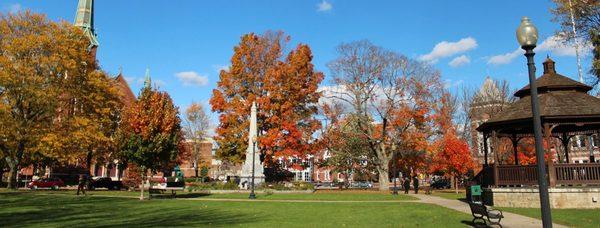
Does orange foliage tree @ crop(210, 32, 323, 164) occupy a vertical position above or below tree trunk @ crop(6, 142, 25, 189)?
above

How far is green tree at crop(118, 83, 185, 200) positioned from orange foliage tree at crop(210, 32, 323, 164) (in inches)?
586

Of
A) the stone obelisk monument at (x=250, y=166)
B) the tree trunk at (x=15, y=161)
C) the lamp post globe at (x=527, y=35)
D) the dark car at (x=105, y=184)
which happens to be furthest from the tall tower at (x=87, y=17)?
the lamp post globe at (x=527, y=35)

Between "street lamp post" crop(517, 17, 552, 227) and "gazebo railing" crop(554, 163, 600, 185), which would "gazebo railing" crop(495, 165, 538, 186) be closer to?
"gazebo railing" crop(554, 163, 600, 185)

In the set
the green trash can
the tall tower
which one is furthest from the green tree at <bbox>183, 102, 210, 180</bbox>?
the green trash can

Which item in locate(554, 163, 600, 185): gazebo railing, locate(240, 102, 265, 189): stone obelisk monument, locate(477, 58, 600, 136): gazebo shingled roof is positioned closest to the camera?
locate(554, 163, 600, 185): gazebo railing

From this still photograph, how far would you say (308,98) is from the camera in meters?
45.2

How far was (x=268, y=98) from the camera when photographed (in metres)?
43.1

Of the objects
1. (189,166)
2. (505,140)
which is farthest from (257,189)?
(189,166)

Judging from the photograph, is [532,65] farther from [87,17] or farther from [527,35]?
[87,17]

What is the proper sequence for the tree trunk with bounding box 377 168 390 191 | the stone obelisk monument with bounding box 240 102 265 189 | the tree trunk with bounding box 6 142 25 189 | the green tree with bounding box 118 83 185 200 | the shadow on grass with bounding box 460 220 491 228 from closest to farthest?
1. the shadow on grass with bounding box 460 220 491 228
2. the green tree with bounding box 118 83 185 200
3. the tree trunk with bounding box 6 142 25 189
4. the stone obelisk monument with bounding box 240 102 265 189
5. the tree trunk with bounding box 377 168 390 191

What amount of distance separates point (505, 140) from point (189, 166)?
70.6 meters

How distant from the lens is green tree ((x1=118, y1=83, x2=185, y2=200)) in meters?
26.3

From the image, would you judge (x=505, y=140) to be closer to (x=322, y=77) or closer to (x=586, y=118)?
(x=322, y=77)

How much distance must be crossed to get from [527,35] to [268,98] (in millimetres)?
36238
